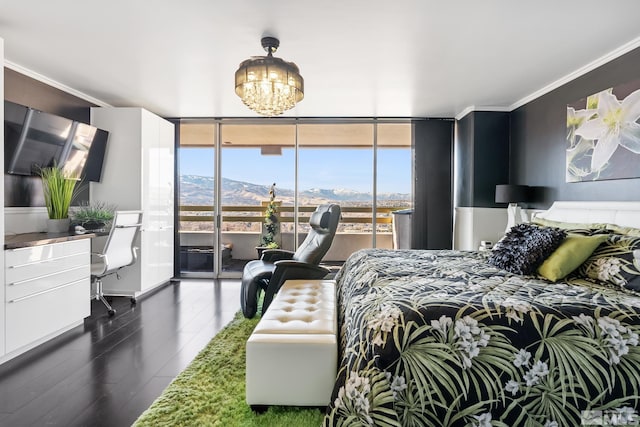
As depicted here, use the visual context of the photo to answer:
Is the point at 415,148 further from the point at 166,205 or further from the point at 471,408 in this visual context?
the point at 471,408

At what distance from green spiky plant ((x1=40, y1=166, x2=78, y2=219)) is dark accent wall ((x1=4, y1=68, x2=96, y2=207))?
0.36 feet

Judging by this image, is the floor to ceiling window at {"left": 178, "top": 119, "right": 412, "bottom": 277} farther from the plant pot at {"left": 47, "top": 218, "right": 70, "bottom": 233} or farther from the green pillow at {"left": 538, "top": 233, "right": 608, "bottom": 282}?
the green pillow at {"left": 538, "top": 233, "right": 608, "bottom": 282}

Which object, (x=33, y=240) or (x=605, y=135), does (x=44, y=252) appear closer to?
(x=33, y=240)

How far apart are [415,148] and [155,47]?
368cm

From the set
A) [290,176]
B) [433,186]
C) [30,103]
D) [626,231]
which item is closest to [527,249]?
[626,231]

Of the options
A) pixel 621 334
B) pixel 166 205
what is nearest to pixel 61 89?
pixel 166 205

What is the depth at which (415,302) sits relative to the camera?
1.65m

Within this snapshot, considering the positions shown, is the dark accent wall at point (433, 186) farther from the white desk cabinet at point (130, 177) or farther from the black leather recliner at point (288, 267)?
the white desk cabinet at point (130, 177)

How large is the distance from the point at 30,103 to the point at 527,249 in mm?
4479

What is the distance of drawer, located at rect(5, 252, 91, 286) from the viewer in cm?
265

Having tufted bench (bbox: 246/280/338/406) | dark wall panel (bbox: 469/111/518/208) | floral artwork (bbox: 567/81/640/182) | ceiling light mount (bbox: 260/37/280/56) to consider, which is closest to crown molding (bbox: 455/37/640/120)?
dark wall panel (bbox: 469/111/518/208)

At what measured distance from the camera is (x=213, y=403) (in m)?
2.04

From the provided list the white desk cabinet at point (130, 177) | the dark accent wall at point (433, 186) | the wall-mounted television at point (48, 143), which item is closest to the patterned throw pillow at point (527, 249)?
the dark accent wall at point (433, 186)

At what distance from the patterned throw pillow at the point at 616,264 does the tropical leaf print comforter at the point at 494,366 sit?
0.43 metres
